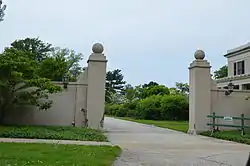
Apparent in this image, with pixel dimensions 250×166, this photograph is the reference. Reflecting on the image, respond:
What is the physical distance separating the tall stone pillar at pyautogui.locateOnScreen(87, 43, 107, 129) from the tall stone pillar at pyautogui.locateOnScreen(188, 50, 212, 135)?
4377mm

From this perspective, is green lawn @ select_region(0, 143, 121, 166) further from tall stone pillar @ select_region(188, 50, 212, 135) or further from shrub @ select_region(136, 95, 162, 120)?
shrub @ select_region(136, 95, 162, 120)

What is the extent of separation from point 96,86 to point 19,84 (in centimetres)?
348

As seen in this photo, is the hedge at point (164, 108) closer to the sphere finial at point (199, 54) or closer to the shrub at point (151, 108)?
the shrub at point (151, 108)

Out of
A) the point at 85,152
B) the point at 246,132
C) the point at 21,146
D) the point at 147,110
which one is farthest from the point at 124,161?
the point at 147,110

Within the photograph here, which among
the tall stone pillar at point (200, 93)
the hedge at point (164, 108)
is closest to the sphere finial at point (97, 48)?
the tall stone pillar at point (200, 93)

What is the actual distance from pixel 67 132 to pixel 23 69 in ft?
12.2

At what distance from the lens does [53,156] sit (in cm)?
898

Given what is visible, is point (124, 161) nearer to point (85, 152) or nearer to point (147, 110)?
point (85, 152)

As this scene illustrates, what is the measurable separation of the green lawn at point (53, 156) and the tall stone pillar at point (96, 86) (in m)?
7.64

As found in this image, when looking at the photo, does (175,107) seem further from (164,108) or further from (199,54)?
(199,54)

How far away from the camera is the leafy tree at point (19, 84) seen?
16344 mm

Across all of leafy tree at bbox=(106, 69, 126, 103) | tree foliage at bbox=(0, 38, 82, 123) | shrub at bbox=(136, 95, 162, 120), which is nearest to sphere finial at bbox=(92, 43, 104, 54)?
tree foliage at bbox=(0, 38, 82, 123)

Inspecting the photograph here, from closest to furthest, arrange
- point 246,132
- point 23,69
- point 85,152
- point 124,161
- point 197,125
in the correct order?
point 124,161 → point 85,152 → point 23,69 → point 246,132 → point 197,125

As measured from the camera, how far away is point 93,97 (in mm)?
18875
